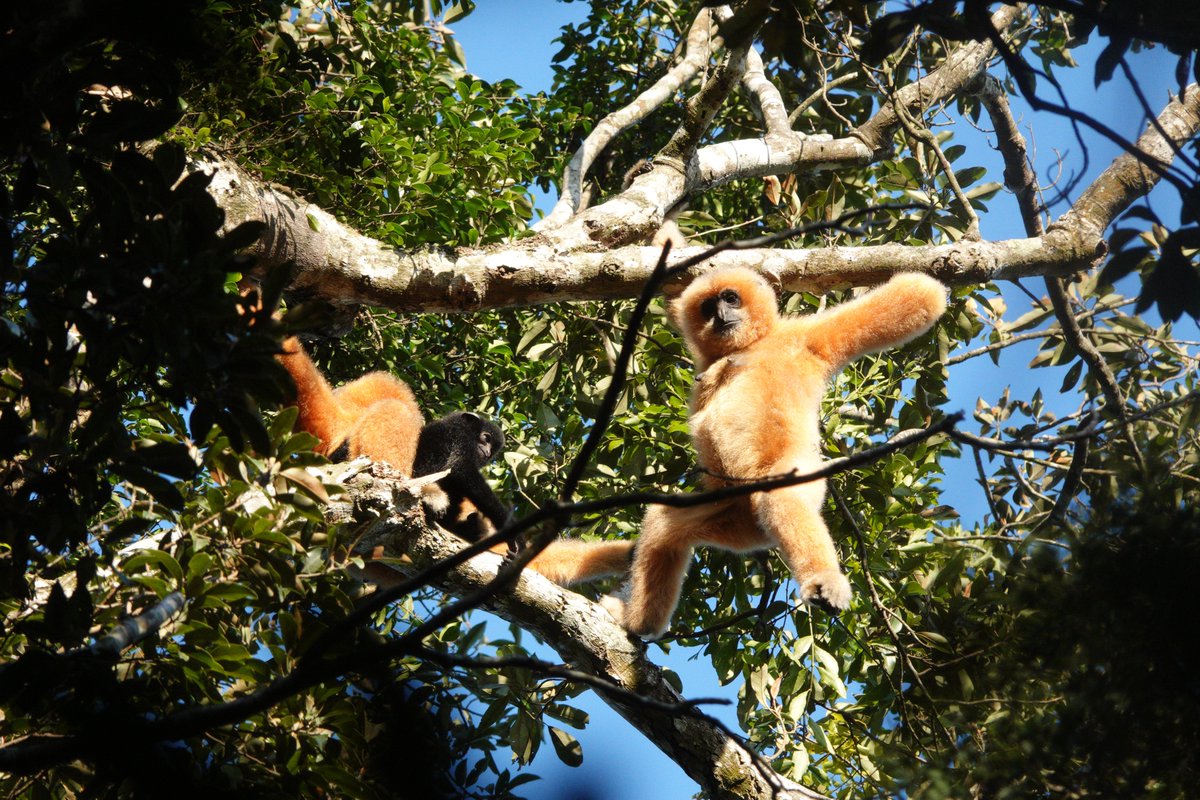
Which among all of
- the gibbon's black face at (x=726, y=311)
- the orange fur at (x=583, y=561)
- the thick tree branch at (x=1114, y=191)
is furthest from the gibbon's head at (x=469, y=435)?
the thick tree branch at (x=1114, y=191)

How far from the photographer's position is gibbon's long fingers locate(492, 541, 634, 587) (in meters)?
5.76

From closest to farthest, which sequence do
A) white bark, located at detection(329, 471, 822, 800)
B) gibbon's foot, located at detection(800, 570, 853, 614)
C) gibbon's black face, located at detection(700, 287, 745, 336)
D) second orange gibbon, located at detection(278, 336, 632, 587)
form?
white bark, located at detection(329, 471, 822, 800) → gibbon's foot, located at detection(800, 570, 853, 614) → second orange gibbon, located at detection(278, 336, 632, 587) → gibbon's black face, located at detection(700, 287, 745, 336)

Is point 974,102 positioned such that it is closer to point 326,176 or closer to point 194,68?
point 326,176

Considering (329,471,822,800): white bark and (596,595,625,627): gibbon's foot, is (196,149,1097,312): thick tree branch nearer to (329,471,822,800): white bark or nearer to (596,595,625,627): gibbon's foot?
(329,471,822,800): white bark

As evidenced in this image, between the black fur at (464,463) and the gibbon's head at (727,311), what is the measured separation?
56.4 inches

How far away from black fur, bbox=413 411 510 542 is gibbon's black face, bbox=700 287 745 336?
1565 millimetres

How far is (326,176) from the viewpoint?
5.58 meters

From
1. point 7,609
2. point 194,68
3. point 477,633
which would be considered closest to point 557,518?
point 7,609

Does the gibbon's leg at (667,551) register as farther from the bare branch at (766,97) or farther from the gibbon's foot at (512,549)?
the bare branch at (766,97)

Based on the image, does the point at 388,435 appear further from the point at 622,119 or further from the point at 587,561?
the point at 622,119

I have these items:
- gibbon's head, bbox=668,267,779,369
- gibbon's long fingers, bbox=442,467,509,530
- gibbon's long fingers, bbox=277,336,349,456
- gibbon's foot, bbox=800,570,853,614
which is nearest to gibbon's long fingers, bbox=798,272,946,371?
gibbon's head, bbox=668,267,779,369

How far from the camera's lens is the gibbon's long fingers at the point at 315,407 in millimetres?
5074

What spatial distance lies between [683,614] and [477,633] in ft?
→ 5.24

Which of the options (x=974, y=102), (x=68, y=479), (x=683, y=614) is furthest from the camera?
(x=974, y=102)
